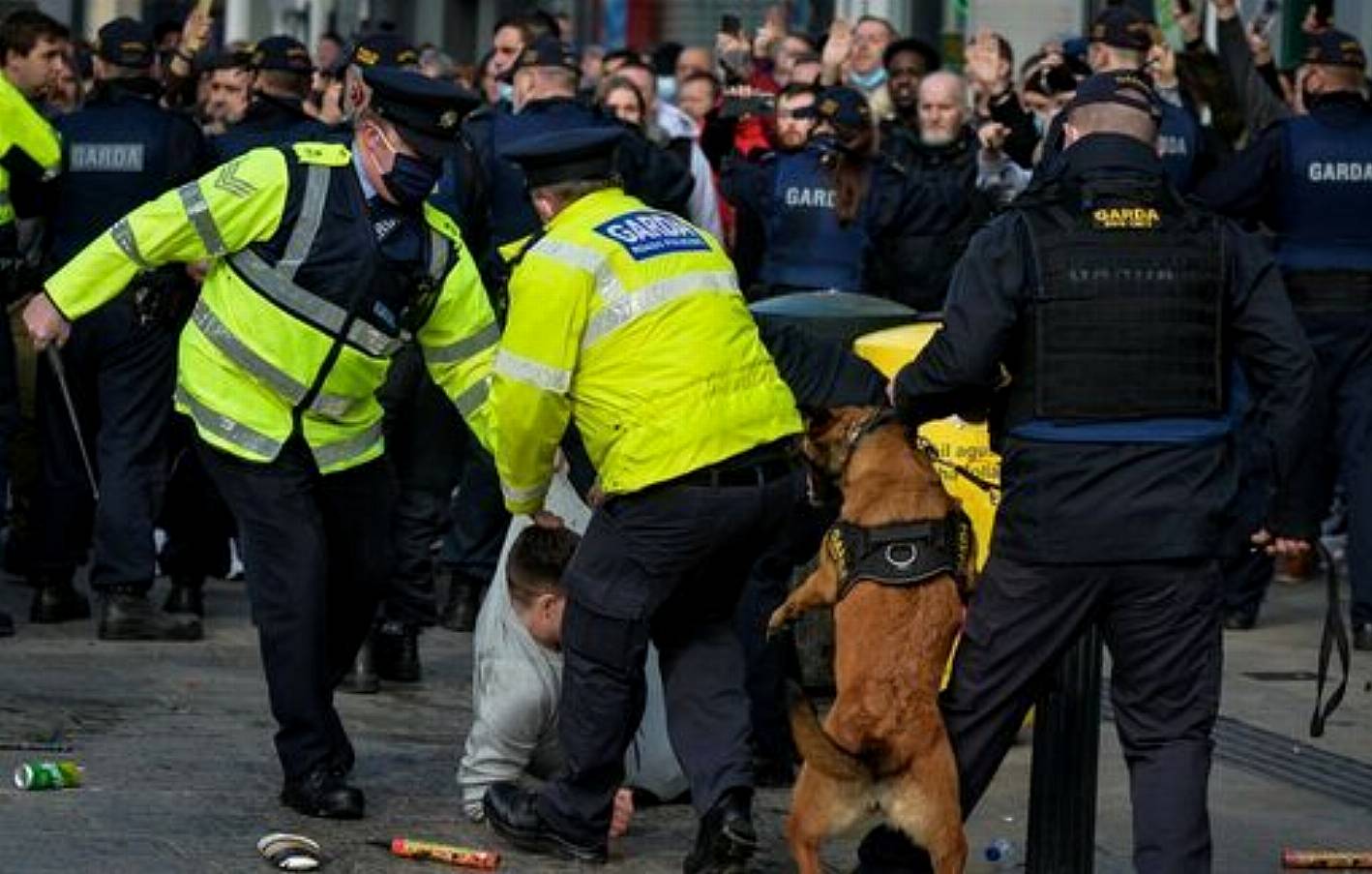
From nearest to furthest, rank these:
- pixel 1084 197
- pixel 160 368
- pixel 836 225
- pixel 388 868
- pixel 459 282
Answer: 1. pixel 1084 197
2. pixel 388 868
3. pixel 459 282
4. pixel 160 368
5. pixel 836 225

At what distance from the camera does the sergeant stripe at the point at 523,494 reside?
8.18 meters

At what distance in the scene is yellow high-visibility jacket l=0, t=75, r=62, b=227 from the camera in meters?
11.5

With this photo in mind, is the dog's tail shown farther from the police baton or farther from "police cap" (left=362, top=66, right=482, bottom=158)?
the police baton

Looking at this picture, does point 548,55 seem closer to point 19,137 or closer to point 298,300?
point 19,137

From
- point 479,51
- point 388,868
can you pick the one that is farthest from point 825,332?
point 479,51

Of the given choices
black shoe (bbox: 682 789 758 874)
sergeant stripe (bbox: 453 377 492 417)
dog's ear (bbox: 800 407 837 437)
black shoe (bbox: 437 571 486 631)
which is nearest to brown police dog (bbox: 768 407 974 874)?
black shoe (bbox: 682 789 758 874)

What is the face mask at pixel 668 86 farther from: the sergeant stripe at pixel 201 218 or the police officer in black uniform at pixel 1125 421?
the police officer in black uniform at pixel 1125 421

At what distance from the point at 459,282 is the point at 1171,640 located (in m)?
2.32

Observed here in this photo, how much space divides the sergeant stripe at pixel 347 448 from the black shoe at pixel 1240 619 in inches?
193

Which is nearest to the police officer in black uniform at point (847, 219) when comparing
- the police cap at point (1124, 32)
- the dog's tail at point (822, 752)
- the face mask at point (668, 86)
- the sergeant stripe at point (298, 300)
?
the police cap at point (1124, 32)

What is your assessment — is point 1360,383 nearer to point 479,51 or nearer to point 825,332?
point 825,332

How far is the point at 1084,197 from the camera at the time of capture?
7297mm

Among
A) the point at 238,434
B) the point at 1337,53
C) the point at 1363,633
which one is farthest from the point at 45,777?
the point at 1337,53

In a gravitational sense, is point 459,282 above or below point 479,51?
above
